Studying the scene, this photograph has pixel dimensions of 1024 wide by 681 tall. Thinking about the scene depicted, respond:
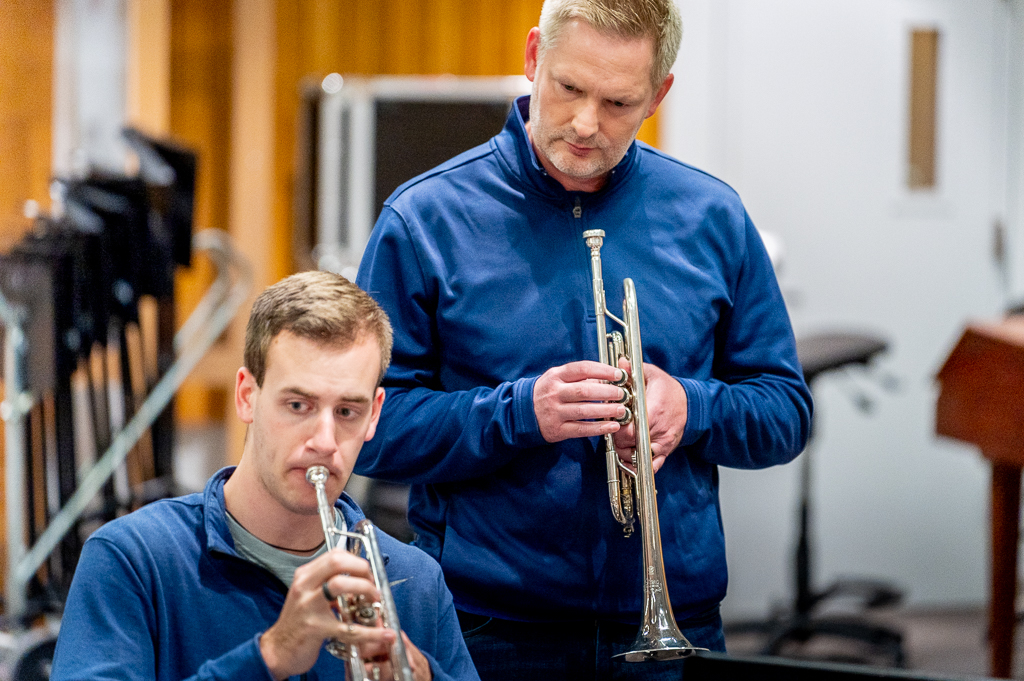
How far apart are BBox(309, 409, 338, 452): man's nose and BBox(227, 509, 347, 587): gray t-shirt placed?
0.13 metres

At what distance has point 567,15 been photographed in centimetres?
140

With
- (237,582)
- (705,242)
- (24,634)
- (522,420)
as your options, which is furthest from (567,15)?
(24,634)

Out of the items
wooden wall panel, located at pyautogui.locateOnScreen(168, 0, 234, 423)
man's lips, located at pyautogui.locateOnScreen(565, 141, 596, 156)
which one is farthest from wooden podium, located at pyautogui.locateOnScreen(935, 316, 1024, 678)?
wooden wall panel, located at pyautogui.locateOnScreen(168, 0, 234, 423)

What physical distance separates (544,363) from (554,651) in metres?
0.39

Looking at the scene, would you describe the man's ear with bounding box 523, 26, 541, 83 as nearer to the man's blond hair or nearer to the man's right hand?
the man's blond hair

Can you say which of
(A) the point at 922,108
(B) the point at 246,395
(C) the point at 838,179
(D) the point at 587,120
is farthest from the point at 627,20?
(A) the point at 922,108

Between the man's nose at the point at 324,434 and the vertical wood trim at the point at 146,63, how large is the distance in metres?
3.54

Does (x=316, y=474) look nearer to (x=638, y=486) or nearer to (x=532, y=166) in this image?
(x=638, y=486)

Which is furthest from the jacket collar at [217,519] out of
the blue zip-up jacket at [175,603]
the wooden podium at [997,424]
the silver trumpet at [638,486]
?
the wooden podium at [997,424]

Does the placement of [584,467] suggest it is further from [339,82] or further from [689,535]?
[339,82]

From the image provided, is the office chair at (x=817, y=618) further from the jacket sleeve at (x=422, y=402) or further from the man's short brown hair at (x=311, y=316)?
the man's short brown hair at (x=311, y=316)

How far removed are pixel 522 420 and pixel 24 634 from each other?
200 centimetres

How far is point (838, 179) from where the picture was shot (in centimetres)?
434

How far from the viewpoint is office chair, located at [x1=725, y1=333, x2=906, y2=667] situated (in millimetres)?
3557
